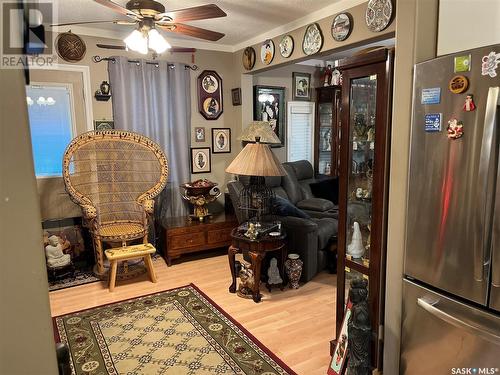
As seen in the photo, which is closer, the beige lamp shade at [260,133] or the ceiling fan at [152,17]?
the ceiling fan at [152,17]

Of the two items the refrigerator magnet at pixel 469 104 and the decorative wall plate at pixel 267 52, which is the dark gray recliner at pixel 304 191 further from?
the refrigerator magnet at pixel 469 104

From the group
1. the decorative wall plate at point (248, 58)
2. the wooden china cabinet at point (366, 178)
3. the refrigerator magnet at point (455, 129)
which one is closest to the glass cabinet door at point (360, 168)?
the wooden china cabinet at point (366, 178)

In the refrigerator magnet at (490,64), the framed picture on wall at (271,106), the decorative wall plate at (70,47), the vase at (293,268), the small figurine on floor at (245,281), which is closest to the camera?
the refrigerator magnet at (490,64)

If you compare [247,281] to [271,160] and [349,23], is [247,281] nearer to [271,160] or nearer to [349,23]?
[271,160]

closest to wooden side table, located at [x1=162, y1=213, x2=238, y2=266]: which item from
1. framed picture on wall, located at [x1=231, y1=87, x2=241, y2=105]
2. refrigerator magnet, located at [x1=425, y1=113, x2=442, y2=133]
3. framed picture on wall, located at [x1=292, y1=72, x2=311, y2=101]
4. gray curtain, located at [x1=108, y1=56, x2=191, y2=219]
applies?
gray curtain, located at [x1=108, y1=56, x2=191, y2=219]

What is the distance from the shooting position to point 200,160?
15.9 feet

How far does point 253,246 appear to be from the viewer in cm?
312

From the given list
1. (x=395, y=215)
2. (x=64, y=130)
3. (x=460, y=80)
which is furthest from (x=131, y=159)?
(x=460, y=80)

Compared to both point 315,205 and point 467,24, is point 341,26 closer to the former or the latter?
point 467,24

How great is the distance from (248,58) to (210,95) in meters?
0.72

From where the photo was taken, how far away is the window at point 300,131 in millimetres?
5593

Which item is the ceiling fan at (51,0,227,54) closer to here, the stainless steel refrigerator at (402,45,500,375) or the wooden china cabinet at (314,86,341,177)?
the stainless steel refrigerator at (402,45,500,375)

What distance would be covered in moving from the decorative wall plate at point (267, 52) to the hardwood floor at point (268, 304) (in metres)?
2.42

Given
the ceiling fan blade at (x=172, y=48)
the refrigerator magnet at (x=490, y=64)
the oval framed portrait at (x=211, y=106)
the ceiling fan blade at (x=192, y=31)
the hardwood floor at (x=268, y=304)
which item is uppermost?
the ceiling fan blade at (x=172, y=48)
